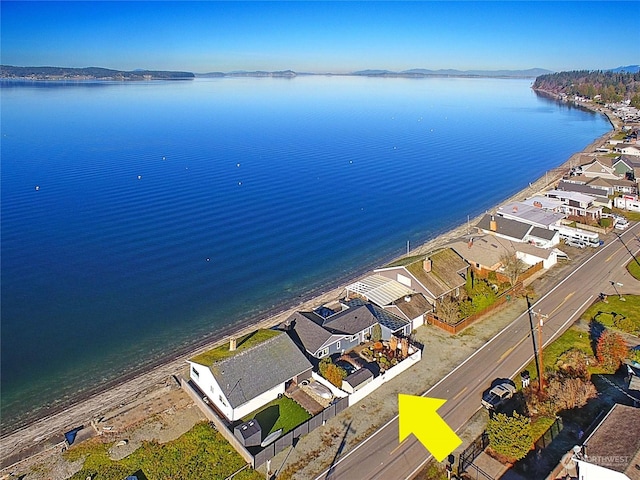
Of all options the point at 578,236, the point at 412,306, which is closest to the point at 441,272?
the point at 412,306

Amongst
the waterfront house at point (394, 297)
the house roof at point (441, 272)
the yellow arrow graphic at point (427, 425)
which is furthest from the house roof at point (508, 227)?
the yellow arrow graphic at point (427, 425)

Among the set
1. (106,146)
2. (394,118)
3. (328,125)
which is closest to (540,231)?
(106,146)

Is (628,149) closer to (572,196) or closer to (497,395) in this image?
(572,196)

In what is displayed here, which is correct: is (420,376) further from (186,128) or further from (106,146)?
(186,128)

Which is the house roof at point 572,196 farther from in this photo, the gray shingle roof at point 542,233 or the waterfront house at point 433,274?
the waterfront house at point 433,274

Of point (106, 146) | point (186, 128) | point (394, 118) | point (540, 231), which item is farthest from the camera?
point (394, 118)
